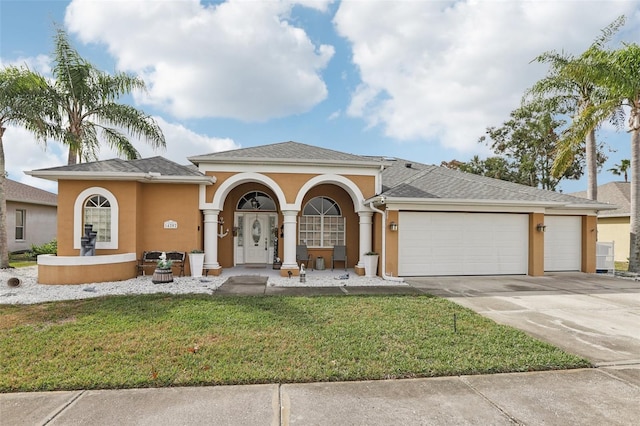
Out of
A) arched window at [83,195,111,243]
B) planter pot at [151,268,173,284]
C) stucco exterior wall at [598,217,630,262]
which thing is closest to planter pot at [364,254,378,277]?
planter pot at [151,268,173,284]

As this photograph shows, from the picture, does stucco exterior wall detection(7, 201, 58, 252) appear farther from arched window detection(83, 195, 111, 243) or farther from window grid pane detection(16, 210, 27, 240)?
arched window detection(83, 195, 111, 243)

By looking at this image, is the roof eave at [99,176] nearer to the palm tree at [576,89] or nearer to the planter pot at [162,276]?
the planter pot at [162,276]

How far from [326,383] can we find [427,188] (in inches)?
376

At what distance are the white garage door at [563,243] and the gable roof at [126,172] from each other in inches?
521

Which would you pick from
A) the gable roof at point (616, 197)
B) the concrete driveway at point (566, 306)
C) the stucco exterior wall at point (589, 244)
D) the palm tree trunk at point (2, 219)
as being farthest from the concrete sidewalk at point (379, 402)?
the gable roof at point (616, 197)

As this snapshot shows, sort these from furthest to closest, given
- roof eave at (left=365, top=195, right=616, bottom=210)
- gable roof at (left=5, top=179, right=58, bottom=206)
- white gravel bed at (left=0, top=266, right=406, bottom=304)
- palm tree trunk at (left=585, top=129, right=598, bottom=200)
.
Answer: gable roof at (left=5, top=179, right=58, bottom=206) < palm tree trunk at (left=585, top=129, right=598, bottom=200) < roof eave at (left=365, top=195, right=616, bottom=210) < white gravel bed at (left=0, top=266, right=406, bottom=304)

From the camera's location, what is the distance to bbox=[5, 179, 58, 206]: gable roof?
18.4 meters

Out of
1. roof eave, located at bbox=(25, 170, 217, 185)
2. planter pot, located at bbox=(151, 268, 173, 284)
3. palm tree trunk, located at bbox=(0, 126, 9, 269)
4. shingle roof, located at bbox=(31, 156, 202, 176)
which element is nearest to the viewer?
planter pot, located at bbox=(151, 268, 173, 284)

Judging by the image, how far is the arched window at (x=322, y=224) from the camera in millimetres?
13727

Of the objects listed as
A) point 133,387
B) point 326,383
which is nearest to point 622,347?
point 326,383

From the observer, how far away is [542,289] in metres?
9.87

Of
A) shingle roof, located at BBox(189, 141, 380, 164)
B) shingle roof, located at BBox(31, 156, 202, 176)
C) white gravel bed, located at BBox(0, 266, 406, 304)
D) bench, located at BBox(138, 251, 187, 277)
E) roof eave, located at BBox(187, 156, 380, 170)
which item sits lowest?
white gravel bed, located at BBox(0, 266, 406, 304)

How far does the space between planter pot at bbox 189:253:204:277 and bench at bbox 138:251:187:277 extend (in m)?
0.35

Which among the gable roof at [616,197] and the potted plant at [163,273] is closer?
the potted plant at [163,273]
